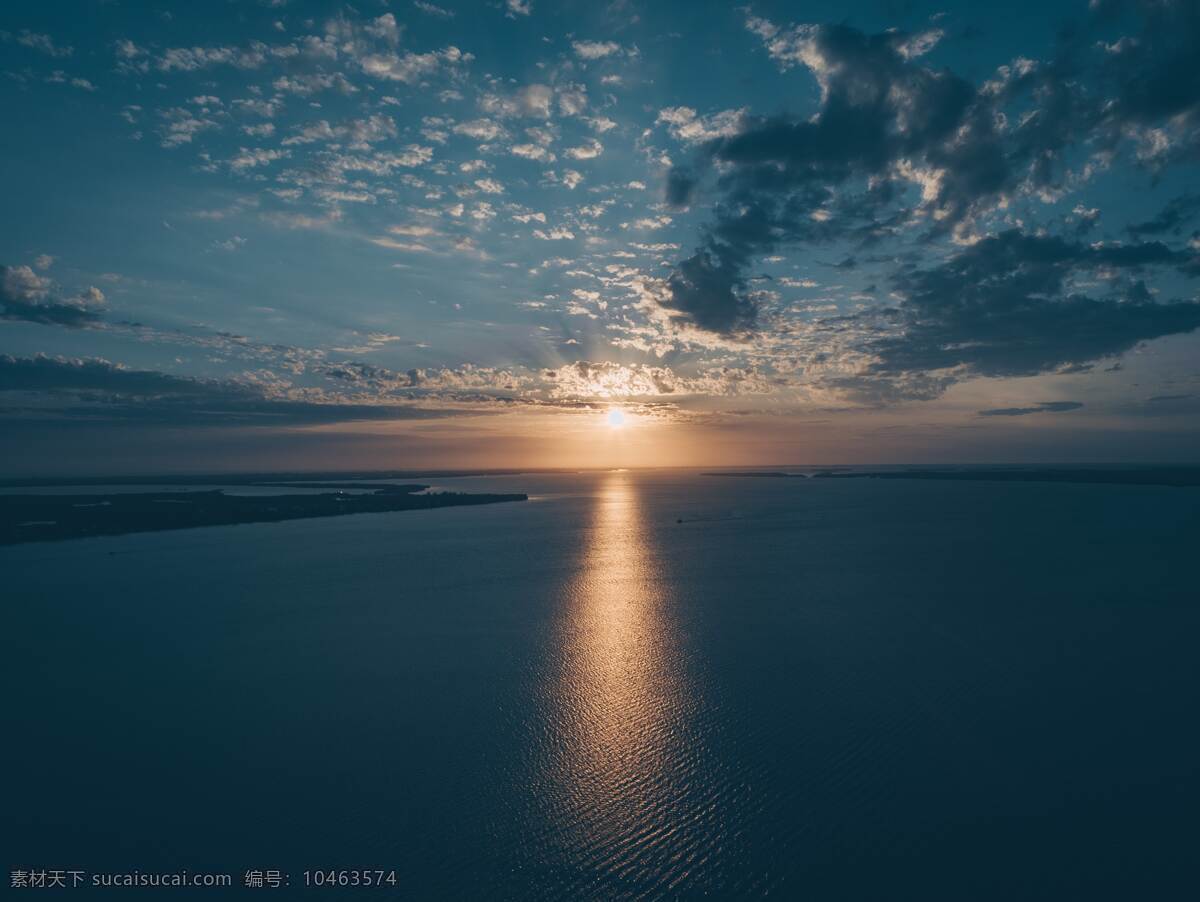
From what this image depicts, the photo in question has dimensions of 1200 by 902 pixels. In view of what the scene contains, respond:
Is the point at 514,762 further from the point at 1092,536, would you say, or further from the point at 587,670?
the point at 1092,536

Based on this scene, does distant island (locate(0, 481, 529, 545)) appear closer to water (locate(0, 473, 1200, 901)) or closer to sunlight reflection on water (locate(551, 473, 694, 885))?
water (locate(0, 473, 1200, 901))

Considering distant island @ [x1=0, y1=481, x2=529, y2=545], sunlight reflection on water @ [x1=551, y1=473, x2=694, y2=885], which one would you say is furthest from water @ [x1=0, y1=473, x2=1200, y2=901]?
distant island @ [x1=0, y1=481, x2=529, y2=545]

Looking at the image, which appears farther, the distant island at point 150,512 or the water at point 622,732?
the distant island at point 150,512

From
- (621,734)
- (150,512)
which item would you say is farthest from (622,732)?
(150,512)

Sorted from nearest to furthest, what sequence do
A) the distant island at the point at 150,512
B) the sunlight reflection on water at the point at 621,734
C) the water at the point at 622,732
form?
the water at the point at 622,732 → the sunlight reflection on water at the point at 621,734 → the distant island at the point at 150,512

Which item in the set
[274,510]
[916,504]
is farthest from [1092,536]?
[274,510]

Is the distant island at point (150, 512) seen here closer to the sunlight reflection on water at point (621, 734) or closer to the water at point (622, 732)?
the water at point (622, 732)

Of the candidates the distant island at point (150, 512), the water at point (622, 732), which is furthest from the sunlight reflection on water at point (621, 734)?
the distant island at point (150, 512)

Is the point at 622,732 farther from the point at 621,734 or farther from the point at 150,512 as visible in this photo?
the point at 150,512

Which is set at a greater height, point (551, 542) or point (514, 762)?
point (514, 762)
